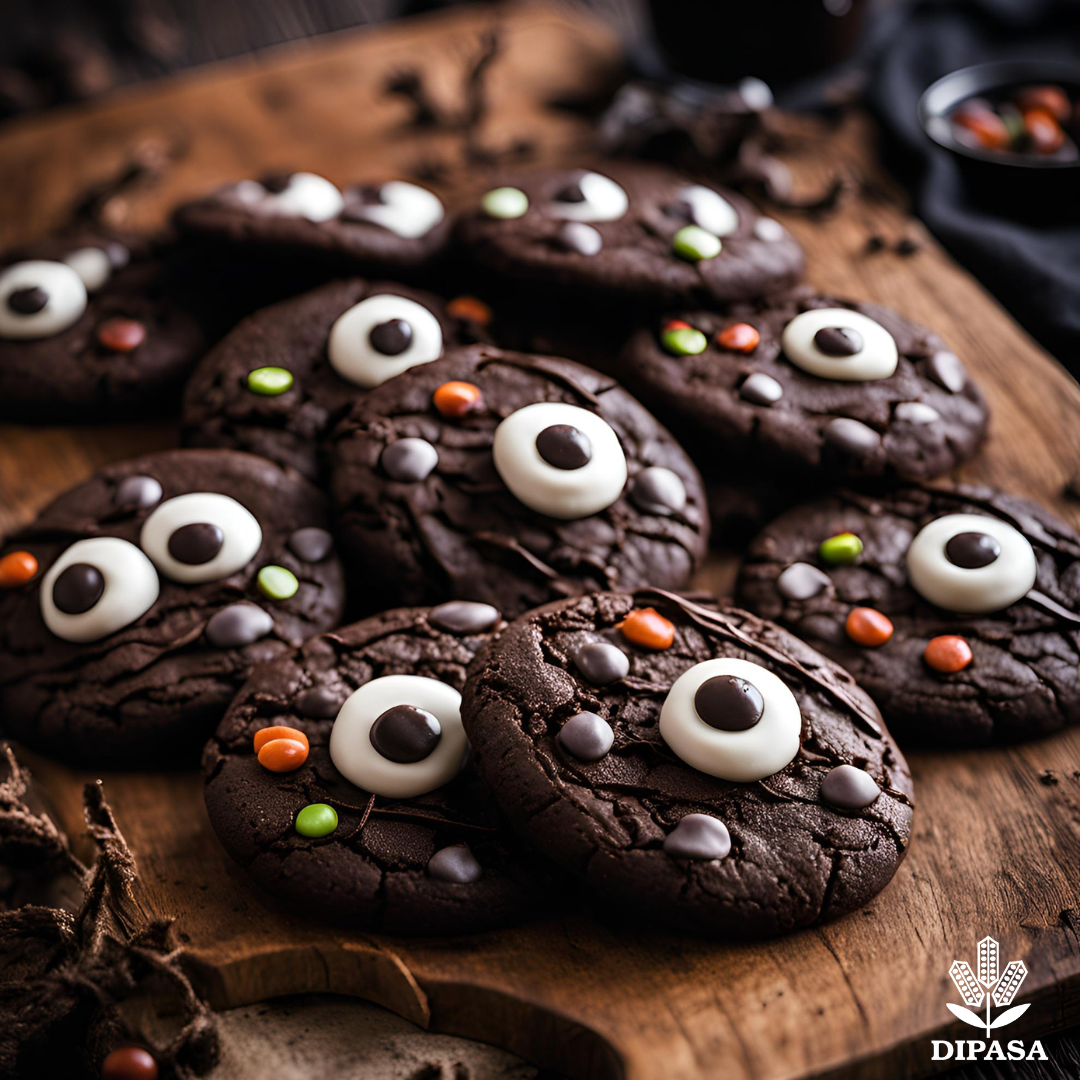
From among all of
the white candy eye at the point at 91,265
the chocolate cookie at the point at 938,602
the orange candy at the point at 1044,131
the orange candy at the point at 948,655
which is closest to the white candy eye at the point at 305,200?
the white candy eye at the point at 91,265

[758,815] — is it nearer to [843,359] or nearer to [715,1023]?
[715,1023]

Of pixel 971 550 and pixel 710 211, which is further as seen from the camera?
pixel 710 211

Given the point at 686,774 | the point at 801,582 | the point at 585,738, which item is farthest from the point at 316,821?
the point at 801,582

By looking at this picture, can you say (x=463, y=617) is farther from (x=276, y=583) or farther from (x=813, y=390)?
(x=813, y=390)

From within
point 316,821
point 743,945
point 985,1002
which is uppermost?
point 316,821

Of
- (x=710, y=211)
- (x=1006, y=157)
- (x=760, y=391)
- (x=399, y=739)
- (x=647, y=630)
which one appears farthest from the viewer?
(x=1006, y=157)

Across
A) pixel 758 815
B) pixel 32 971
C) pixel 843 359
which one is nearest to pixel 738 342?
pixel 843 359

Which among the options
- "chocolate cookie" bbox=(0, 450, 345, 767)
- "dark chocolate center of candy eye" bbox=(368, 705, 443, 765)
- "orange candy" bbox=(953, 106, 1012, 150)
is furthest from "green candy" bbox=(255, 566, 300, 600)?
"orange candy" bbox=(953, 106, 1012, 150)

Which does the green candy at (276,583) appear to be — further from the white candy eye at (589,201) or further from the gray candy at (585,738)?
the white candy eye at (589,201)
